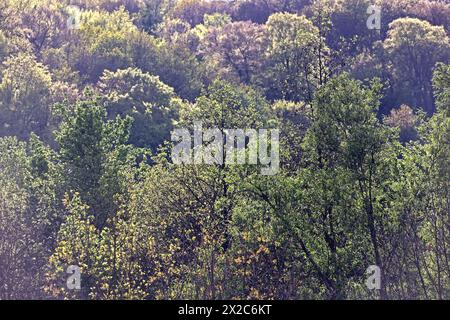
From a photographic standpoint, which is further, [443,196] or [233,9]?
[233,9]

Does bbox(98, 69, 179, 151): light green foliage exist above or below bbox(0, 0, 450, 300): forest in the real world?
above

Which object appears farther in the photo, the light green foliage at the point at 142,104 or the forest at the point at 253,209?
the light green foliage at the point at 142,104

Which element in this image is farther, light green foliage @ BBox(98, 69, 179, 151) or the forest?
light green foliage @ BBox(98, 69, 179, 151)

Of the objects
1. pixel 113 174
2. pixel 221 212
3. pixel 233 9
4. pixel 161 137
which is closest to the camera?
pixel 221 212

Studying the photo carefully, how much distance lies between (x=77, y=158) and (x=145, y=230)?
8.30m

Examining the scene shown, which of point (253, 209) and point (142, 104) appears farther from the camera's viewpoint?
point (142, 104)

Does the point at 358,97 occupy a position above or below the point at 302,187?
above

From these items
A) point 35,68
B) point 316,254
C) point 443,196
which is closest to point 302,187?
point 316,254

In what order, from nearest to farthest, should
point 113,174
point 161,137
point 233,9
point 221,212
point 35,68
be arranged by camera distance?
point 221,212 → point 113,174 → point 161,137 → point 35,68 → point 233,9

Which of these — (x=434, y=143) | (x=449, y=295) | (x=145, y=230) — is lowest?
(x=449, y=295)

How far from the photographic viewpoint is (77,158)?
36.3 meters

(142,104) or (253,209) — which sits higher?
(142,104)

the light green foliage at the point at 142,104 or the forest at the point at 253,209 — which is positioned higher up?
the light green foliage at the point at 142,104

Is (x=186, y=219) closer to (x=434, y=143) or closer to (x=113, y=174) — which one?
(x=113, y=174)
